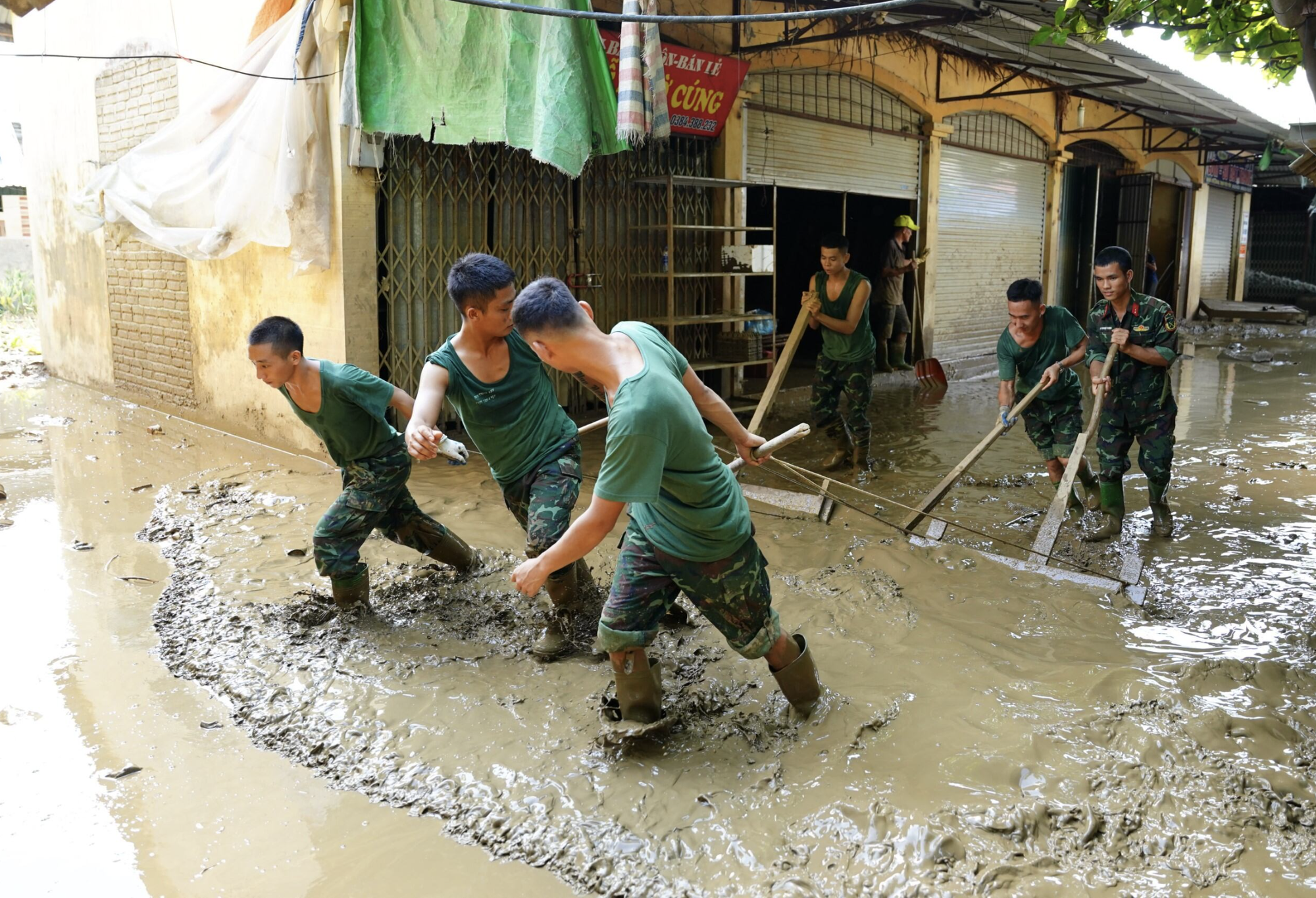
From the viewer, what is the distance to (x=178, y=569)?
4816 millimetres

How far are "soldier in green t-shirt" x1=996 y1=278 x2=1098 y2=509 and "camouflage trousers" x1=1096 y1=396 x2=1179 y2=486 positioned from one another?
0.59 ft

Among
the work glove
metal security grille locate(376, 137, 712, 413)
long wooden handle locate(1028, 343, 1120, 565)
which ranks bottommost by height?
long wooden handle locate(1028, 343, 1120, 565)

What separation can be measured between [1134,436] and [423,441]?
12.9ft

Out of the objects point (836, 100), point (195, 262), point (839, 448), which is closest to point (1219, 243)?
point (836, 100)

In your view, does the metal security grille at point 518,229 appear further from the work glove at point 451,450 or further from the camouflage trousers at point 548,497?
the work glove at point 451,450

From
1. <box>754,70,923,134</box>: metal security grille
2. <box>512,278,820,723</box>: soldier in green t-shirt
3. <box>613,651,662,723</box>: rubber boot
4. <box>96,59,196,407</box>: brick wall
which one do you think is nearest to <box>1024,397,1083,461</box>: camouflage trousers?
<box>512,278,820,723</box>: soldier in green t-shirt

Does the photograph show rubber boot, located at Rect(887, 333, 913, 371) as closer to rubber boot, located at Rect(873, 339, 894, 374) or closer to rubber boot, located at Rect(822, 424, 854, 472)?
rubber boot, located at Rect(873, 339, 894, 374)

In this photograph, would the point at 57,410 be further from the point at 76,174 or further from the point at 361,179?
the point at 361,179

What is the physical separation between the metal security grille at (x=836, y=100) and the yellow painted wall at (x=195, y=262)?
4623 mm

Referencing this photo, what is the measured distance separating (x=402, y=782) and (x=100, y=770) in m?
0.99

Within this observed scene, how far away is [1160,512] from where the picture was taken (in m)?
5.34

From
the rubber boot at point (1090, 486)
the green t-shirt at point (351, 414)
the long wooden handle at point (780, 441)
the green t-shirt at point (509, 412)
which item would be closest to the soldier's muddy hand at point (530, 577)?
the long wooden handle at point (780, 441)

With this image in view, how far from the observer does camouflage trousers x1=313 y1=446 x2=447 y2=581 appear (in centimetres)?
392

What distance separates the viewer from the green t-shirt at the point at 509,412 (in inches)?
143
